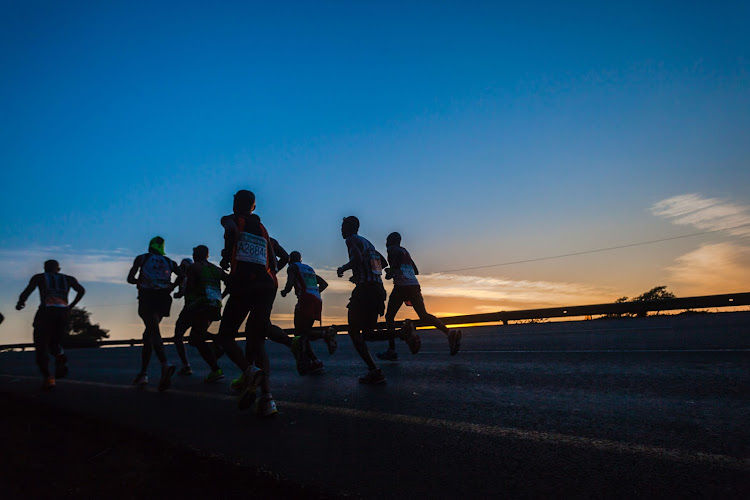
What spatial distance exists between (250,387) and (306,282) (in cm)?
437

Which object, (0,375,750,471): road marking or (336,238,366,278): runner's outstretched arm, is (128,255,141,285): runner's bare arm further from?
(0,375,750,471): road marking

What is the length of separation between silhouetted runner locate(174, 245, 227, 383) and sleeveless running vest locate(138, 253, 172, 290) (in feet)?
1.11

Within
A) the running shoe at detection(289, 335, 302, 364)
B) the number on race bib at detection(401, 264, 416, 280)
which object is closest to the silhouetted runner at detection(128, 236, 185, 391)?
the running shoe at detection(289, 335, 302, 364)

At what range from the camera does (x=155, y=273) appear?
270 inches

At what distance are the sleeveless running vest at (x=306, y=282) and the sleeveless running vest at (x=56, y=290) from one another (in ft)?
12.2

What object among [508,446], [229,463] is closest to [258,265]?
[229,463]

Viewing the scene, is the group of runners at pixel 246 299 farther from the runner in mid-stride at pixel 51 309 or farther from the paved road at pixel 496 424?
the paved road at pixel 496 424

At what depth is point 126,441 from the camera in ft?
11.0

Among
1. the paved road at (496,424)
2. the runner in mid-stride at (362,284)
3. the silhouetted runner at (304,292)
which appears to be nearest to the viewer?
the paved road at (496,424)

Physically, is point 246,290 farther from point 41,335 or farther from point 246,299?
point 41,335

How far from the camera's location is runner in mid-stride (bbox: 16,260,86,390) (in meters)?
7.69

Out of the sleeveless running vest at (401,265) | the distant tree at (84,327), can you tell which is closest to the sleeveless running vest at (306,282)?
the sleeveless running vest at (401,265)

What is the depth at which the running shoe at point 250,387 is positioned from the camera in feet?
13.3

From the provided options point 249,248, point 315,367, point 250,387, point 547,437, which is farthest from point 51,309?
point 547,437
